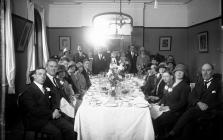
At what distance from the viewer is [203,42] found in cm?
638

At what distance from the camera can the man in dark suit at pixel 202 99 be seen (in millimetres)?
3010

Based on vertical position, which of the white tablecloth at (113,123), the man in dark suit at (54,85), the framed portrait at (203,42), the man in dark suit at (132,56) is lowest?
the white tablecloth at (113,123)

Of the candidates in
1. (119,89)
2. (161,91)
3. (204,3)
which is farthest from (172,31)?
(119,89)

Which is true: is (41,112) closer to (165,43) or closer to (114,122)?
(114,122)

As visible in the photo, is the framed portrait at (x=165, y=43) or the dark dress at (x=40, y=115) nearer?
the dark dress at (x=40, y=115)

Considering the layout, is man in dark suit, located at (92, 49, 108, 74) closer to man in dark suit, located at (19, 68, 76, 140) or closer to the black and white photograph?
the black and white photograph

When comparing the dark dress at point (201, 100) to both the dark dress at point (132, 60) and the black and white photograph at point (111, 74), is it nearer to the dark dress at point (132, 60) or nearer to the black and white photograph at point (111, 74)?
the black and white photograph at point (111, 74)

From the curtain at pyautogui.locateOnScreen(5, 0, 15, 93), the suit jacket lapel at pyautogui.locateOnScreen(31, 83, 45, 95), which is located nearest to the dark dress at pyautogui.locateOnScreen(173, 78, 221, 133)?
the suit jacket lapel at pyautogui.locateOnScreen(31, 83, 45, 95)

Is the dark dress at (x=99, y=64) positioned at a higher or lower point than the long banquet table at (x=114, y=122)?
higher

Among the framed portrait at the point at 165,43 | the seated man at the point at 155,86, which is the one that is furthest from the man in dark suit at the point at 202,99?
the framed portrait at the point at 165,43

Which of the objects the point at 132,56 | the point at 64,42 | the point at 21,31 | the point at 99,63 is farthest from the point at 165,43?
the point at 21,31

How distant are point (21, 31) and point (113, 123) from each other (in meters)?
3.25

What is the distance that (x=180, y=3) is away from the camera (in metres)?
7.64

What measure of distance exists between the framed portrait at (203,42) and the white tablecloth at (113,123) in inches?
167
